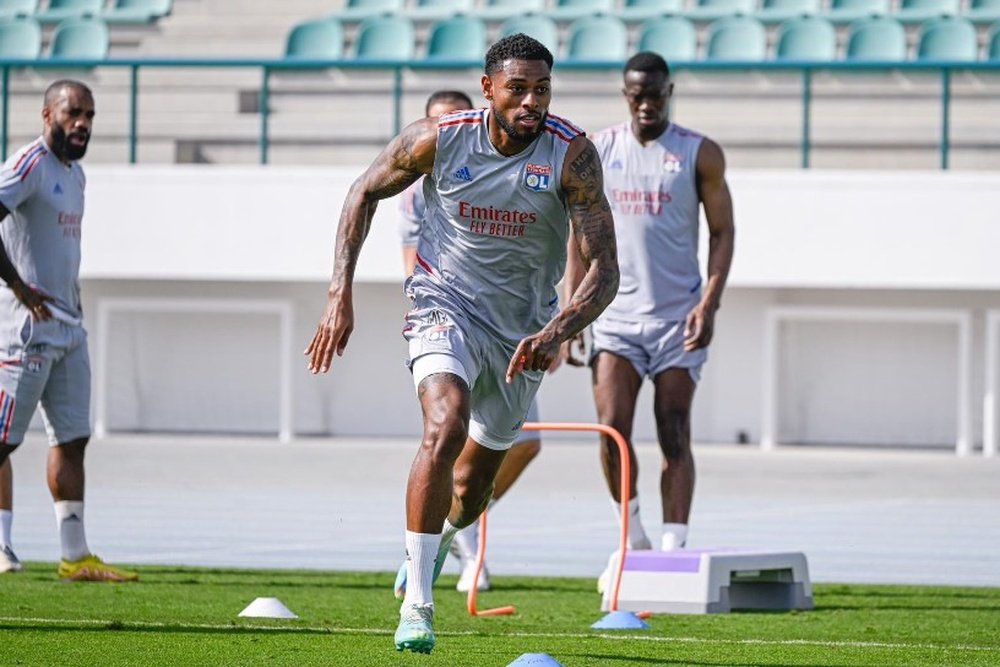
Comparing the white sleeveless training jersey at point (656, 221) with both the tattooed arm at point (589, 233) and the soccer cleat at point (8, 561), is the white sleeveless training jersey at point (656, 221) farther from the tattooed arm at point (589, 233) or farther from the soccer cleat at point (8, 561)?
the soccer cleat at point (8, 561)

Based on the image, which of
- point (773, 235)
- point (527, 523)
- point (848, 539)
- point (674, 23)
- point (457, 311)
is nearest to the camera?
point (457, 311)

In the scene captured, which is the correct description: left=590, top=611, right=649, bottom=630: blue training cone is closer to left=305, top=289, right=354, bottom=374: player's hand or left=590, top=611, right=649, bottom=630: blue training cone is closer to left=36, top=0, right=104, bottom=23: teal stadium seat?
left=305, top=289, right=354, bottom=374: player's hand

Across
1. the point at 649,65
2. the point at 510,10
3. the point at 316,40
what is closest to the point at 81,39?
the point at 316,40

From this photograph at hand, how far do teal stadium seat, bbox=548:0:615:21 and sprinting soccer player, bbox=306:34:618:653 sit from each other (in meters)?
16.5

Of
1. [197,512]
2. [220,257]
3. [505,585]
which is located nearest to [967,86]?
[220,257]

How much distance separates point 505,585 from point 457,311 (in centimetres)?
282

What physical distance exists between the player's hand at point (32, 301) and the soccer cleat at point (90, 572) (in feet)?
3.92

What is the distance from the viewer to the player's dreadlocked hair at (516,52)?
20.4ft

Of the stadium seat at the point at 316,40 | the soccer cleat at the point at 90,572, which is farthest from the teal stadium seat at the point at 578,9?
the soccer cleat at the point at 90,572

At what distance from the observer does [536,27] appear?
72.5 ft

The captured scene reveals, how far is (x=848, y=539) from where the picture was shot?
37.4ft

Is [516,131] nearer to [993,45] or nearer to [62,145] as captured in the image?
[62,145]

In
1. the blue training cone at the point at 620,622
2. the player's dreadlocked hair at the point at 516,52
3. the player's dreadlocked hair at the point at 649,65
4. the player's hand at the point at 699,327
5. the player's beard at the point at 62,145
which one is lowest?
the blue training cone at the point at 620,622

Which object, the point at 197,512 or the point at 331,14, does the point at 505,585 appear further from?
the point at 331,14
